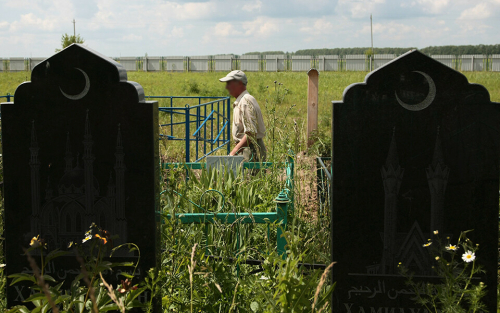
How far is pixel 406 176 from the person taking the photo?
7.55 feet

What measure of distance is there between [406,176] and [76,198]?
1.72 m

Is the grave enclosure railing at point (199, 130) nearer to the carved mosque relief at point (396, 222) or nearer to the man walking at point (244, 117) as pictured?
the man walking at point (244, 117)

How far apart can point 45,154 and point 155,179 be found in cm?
61

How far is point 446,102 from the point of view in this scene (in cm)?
224

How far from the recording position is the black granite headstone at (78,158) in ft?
7.79

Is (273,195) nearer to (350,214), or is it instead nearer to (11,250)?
(350,214)

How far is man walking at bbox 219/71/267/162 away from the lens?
480 centimetres

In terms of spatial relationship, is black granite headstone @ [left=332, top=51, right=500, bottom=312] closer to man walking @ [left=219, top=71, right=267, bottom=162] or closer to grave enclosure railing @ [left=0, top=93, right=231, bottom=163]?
grave enclosure railing @ [left=0, top=93, right=231, bottom=163]

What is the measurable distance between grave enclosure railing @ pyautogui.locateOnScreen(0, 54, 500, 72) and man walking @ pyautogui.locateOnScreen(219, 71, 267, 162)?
49962mm

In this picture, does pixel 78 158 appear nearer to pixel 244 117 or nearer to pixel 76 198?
pixel 76 198

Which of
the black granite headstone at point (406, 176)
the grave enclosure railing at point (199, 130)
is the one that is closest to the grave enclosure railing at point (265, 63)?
the grave enclosure railing at point (199, 130)

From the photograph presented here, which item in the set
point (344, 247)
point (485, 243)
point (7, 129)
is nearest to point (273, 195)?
point (344, 247)

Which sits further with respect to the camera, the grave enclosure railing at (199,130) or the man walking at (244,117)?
the grave enclosure railing at (199,130)

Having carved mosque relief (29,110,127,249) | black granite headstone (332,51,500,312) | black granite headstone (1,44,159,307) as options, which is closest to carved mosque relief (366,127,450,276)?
black granite headstone (332,51,500,312)
